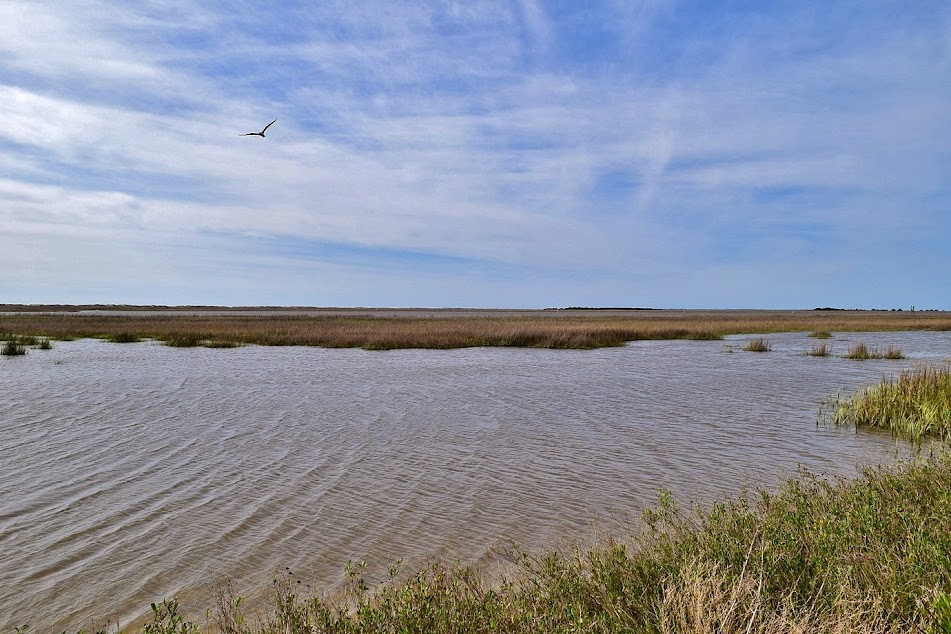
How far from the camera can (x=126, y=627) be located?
467 centimetres

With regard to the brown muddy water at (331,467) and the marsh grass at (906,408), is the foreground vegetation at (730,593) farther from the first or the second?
the marsh grass at (906,408)

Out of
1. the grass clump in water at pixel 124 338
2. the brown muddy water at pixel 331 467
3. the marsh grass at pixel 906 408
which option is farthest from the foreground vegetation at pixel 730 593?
the grass clump in water at pixel 124 338

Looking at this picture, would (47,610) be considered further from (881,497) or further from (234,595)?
(881,497)

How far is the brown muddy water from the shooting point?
5832mm

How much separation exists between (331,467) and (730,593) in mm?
7091

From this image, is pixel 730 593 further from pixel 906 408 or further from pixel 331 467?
pixel 906 408

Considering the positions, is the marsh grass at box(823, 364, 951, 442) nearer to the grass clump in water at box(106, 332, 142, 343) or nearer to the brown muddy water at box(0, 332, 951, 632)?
the brown muddy water at box(0, 332, 951, 632)

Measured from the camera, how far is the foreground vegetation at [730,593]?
128 inches

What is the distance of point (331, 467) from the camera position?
367 inches

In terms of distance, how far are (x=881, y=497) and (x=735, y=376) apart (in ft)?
58.5

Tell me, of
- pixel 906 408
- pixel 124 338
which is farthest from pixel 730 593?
pixel 124 338

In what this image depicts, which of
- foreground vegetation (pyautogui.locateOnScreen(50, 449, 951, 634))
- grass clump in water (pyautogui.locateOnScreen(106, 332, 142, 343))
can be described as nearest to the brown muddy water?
foreground vegetation (pyautogui.locateOnScreen(50, 449, 951, 634))

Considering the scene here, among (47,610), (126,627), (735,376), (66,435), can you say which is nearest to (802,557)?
(126,627)

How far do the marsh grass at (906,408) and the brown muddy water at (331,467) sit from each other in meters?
0.70
